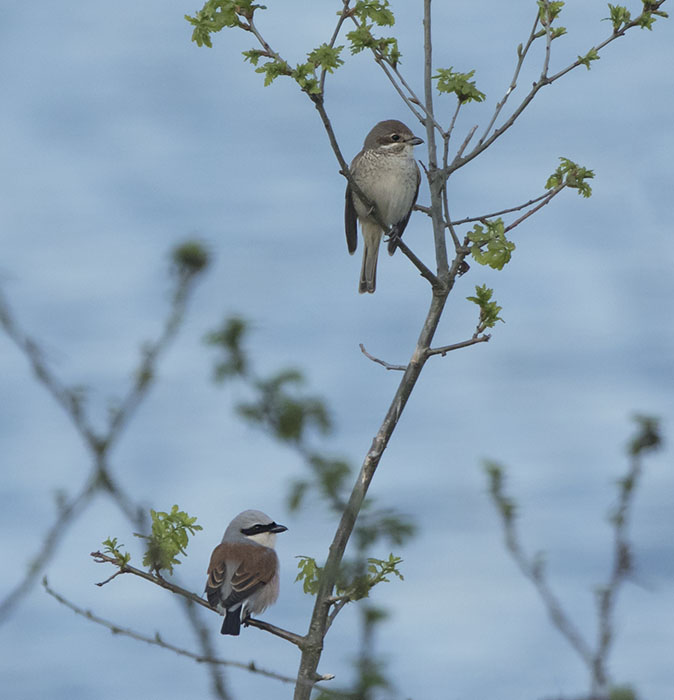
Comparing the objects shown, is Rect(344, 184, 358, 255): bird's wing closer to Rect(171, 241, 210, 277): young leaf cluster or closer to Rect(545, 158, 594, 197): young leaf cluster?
Rect(545, 158, 594, 197): young leaf cluster

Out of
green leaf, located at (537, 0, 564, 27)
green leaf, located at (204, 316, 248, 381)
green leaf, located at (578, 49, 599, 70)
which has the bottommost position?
green leaf, located at (204, 316, 248, 381)

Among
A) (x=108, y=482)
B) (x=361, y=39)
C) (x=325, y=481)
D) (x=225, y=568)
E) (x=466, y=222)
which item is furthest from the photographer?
(x=225, y=568)

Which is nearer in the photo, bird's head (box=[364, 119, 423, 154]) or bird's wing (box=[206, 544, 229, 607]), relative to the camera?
bird's wing (box=[206, 544, 229, 607])

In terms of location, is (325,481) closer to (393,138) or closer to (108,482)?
(108,482)

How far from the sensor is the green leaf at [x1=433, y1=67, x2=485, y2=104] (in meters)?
8.20

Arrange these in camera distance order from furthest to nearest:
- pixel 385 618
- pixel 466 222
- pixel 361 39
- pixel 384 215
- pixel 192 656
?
pixel 384 215, pixel 361 39, pixel 466 222, pixel 192 656, pixel 385 618

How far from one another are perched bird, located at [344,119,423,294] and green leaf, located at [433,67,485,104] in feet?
11.7

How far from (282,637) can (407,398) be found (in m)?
1.83

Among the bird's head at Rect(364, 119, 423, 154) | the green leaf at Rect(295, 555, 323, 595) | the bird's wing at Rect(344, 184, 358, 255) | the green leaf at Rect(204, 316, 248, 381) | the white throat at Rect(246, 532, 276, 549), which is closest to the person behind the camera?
the green leaf at Rect(204, 316, 248, 381)

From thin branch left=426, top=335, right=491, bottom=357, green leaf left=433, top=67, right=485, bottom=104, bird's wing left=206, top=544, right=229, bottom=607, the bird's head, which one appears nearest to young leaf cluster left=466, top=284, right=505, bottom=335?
thin branch left=426, top=335, right=491, bottom=357

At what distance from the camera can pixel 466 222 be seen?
778cm

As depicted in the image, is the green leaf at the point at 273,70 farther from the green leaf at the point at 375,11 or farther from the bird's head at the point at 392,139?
the bird's head at the point at 392,139

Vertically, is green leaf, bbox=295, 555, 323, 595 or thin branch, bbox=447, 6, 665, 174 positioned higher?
thin branch, bbox=447, 6, 665, 174

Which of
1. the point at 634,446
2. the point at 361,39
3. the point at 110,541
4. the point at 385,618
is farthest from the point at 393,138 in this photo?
the point at 385,618
